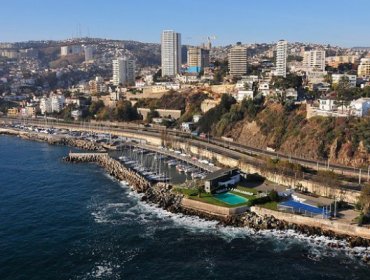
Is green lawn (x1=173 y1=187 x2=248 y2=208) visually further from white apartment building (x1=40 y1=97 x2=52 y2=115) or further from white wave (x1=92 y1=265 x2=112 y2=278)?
white apartment building (x1=40 y1=97 x2=52 y2=115)

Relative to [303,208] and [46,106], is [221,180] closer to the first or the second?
[303,208]

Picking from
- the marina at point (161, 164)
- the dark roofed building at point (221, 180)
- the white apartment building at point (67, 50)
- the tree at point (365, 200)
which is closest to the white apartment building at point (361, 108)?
the dark roofed building at point (221, 180)

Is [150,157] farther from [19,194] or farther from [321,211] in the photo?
[321,211]

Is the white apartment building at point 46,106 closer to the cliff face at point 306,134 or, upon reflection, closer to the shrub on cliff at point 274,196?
the cliff face at point 306,134

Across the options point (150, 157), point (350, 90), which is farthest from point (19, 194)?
point (350, 90)

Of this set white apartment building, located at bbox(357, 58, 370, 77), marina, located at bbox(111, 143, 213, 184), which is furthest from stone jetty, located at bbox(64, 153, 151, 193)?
white apartment building, located at bbox(357, 58, 370, 77)

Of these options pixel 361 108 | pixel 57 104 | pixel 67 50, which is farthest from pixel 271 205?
pixel 67 50
